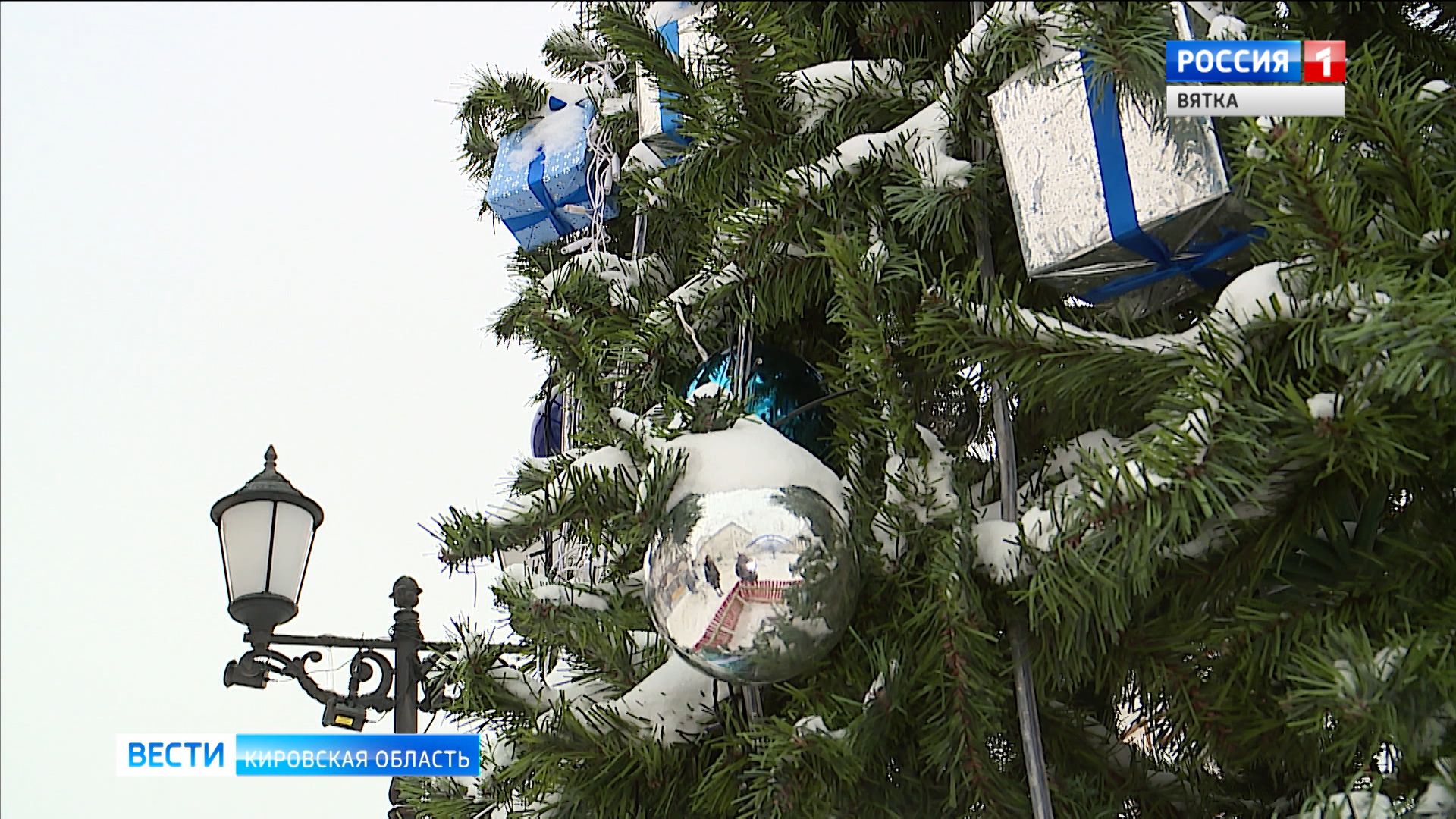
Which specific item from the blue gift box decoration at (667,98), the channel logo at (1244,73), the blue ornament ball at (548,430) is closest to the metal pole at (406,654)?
the blue ornament ball at (548,430)

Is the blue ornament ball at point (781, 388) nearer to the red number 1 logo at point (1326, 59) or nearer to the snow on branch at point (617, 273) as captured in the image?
the snow on branch at point (617, 273)

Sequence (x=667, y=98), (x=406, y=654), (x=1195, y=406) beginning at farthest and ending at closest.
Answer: (x=406, y=654) < (x=667, y=98) < (x=1195, y=406)

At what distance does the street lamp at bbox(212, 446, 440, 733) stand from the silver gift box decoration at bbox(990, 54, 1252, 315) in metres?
1.62

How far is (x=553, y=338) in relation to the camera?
116cm

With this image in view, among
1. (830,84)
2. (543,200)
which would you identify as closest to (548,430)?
(543,200)

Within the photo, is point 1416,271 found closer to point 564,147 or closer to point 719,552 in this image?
point 719,552

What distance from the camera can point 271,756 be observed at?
5.54 feet

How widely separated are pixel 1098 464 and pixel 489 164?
3.52 ft

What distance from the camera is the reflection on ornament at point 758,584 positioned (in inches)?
37.3

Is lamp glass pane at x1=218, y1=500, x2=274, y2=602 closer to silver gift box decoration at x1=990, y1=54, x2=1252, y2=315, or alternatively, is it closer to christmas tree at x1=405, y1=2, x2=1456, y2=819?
christmas tree at x1=405, y1=2, x2=1456, y2=819

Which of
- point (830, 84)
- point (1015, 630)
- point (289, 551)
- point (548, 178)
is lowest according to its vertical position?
point (1015, 630)

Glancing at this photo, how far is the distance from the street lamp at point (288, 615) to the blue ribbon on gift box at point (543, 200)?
3.26 feet

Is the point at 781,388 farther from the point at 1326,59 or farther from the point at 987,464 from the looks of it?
the point at 1326,59

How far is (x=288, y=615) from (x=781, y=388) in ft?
4.93
